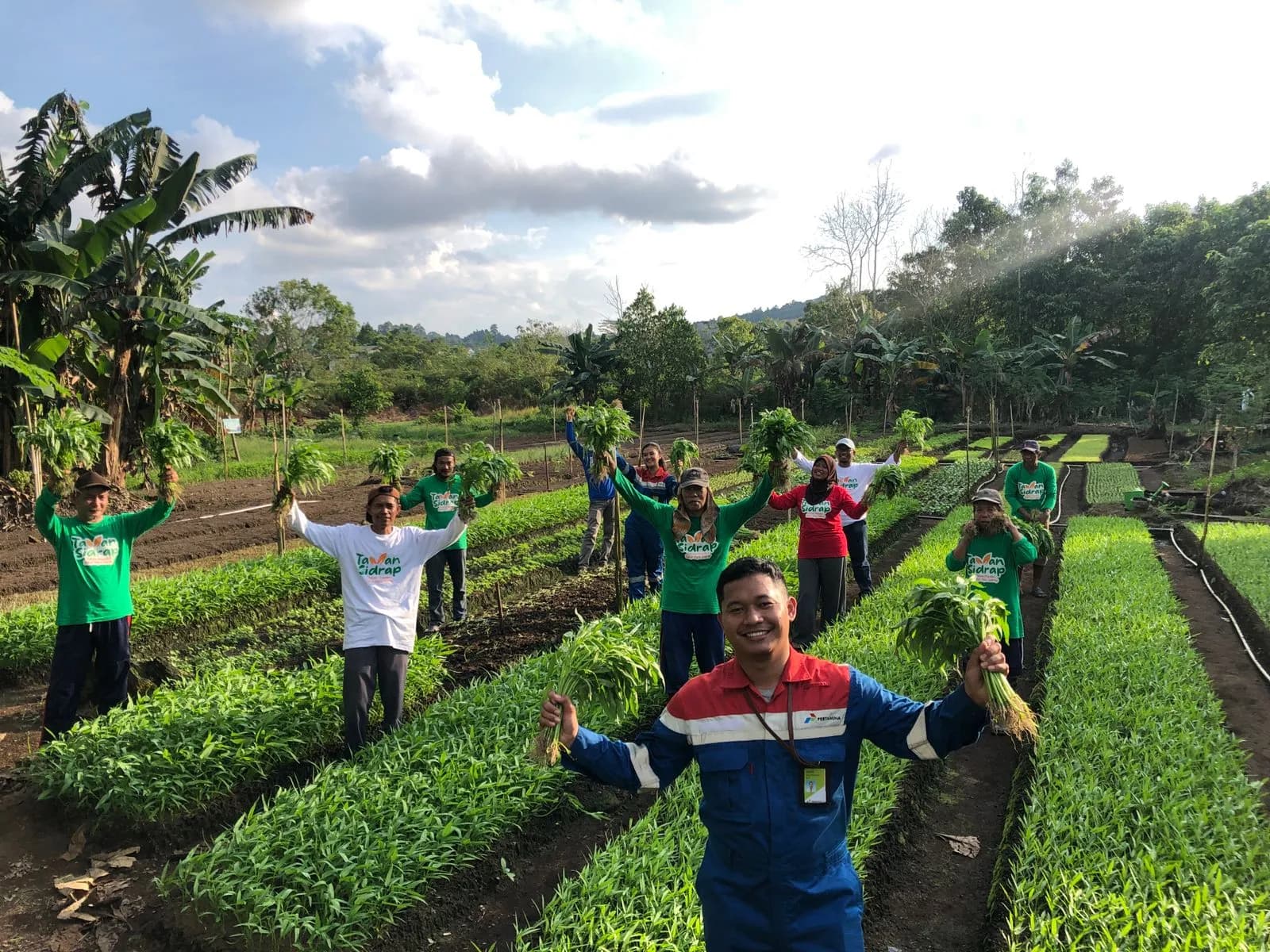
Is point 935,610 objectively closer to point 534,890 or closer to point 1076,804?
point 1076,804

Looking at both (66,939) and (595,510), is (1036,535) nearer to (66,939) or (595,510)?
(595,510)

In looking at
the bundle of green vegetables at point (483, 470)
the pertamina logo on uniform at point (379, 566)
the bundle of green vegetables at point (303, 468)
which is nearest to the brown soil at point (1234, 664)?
the pertamina logo on uniform at point (379, 566)

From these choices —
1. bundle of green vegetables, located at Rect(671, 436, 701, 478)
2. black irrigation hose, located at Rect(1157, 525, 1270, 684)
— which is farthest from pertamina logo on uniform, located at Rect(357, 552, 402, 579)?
black irrigation hose, located at Rect(1157, 525, 1270, 684)

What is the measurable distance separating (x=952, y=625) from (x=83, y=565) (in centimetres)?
617

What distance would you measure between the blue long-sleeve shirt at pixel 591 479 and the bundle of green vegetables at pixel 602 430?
0.83 m

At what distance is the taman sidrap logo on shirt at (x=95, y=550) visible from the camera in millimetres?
5691

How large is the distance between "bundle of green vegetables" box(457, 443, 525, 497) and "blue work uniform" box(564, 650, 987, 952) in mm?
4263

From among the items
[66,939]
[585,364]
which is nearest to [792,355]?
[585,364]

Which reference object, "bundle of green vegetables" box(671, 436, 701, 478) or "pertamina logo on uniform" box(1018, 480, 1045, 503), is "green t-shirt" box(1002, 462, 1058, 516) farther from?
"bundle of green vegetables" box(671, 436, 701, 478)

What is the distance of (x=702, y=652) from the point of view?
563cm

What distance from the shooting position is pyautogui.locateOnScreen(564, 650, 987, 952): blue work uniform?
227cm

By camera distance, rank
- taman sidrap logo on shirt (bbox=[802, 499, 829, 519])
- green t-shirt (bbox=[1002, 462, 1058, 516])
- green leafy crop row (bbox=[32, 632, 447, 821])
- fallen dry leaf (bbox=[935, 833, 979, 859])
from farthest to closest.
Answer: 1. green t-shirt (bbox=[1002, 462, 1058, 516])
2. taman sidrap logo on shirt (bbox=[802, 499, 829, 519])
3. green leafy crop row (bbox=[32, 632, 447, 821])
4. fallen dry leaf (bbox=[935, 833, 979, 859])

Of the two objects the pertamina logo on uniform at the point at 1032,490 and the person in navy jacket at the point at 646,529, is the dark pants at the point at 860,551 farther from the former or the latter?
the person in navy jacket at the point at 646,529

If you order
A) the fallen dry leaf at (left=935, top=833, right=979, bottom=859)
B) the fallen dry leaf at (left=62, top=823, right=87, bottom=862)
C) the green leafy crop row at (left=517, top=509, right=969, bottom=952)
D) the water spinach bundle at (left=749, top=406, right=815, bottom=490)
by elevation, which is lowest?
the fallen dry leaf at (left=935, top=833, right=979, bottom=859)
